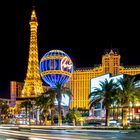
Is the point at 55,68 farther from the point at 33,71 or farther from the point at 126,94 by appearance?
the point at 126,94

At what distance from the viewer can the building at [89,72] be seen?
18175 cm

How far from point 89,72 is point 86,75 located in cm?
224

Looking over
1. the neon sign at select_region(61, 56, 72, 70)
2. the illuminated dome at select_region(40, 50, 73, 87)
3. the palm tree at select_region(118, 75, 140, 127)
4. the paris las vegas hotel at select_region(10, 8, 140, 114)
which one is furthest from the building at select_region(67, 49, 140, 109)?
the palm tree at select_region(118, 75, 140, 127)

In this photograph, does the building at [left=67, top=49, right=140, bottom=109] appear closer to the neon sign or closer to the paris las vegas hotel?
the paris las vegas hotel

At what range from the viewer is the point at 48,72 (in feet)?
370

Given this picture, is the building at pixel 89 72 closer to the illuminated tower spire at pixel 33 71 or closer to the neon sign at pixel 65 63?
the illuminated tower spire at pixel 33 71

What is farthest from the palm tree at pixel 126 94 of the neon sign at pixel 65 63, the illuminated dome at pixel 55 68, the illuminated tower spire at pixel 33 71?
the illuminated tower spire at pixel 33 71

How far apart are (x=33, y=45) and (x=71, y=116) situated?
6382cm

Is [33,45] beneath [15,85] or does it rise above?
above

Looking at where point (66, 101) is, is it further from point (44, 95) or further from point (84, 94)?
point (84, 94)

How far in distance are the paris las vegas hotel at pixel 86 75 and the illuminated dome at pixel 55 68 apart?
6725cm

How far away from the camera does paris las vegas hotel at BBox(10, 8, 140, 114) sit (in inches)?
7165

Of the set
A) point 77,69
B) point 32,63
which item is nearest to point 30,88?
point 32,63

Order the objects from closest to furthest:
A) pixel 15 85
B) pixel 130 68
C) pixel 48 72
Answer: pixel 48 72 → pixel 130 68 → pixel 15 85
